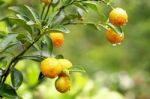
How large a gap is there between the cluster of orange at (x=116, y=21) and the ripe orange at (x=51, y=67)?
0.62 ft

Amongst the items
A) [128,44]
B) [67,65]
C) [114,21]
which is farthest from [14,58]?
[128,44]

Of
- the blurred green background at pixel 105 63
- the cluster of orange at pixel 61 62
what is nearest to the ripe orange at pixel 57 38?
the cluster of orange at pixel 61 62

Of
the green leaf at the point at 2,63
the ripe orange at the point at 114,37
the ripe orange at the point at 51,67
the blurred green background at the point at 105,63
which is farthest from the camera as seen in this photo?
the blurred green background at the point at 105,63

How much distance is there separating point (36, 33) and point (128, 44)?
205 inches

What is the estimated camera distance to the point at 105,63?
21.5ft

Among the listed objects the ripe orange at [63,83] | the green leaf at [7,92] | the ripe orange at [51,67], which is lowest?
the green leaf at [7,92]

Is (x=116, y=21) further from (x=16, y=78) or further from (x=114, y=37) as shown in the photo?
(x=16, y=78)

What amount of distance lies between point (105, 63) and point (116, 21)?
16.5ft

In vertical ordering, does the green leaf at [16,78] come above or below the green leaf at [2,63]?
below

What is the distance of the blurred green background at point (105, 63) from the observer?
3320 millimetres

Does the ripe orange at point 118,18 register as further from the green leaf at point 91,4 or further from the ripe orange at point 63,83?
the ripe orange at point 63,83

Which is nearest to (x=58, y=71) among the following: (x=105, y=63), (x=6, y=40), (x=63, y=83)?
(x=63, y=83)

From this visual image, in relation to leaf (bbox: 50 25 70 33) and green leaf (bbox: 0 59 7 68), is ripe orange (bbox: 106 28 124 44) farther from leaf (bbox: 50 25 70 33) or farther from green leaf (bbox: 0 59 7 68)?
green leaf (bbox: 0 59 7 68)

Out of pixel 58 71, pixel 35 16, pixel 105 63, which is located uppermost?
pixel 35 16
